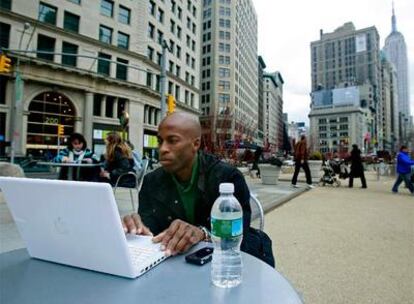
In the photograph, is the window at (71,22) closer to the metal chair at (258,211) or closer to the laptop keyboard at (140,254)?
the metal chair at (258,211)

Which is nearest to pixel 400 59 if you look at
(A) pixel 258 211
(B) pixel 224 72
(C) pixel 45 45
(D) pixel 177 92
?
(B) pixel 224 72

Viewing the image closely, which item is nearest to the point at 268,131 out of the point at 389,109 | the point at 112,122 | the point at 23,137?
the point at 389,109

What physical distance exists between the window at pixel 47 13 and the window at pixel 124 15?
251 inches

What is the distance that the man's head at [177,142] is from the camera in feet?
5.42

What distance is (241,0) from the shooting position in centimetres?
7250

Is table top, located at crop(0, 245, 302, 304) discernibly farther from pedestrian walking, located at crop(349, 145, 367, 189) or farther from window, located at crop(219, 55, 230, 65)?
window, located at crop(219, 55, 230, 65)

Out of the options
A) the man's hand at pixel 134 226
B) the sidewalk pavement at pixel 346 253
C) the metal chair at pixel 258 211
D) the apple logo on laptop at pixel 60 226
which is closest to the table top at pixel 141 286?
the apple logo on laptop at pixel 60 226

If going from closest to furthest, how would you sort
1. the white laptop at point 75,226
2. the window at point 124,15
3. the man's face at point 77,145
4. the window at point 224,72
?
the white laptop at point 75,226 < the man's face at point 77,145 < the window at point 124,15 < the window at point 224,72

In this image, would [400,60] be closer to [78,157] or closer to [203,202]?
[78,157]

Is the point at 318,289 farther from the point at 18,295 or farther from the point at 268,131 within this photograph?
the point at 268,131

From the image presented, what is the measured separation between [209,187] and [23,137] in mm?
24403

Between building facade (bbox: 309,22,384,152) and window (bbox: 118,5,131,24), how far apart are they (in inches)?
3282

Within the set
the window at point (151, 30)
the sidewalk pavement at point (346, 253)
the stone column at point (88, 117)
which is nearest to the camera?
the sidewalk pavement at point (346, 253)

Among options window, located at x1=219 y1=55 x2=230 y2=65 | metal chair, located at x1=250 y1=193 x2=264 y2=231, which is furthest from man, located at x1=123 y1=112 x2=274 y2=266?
window, located at x1=219 y1=55 x2=230 y2=65
